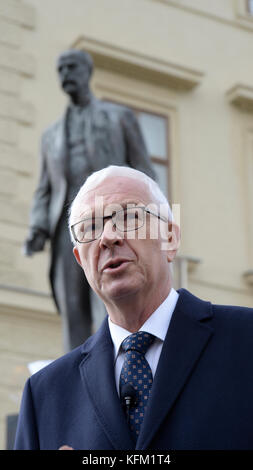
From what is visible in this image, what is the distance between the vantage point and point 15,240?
11805mm

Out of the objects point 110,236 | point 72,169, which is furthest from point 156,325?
point 72,169

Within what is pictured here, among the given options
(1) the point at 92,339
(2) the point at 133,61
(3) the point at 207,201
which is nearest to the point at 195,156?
(3) the point at 207,201

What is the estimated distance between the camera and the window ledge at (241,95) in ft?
47.1

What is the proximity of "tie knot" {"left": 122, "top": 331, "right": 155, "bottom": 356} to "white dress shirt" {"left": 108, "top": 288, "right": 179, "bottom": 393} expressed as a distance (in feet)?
0.04

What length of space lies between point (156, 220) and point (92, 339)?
37 cm

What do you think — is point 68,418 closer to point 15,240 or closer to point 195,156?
point 15,240

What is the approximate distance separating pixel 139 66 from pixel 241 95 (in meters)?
1.68

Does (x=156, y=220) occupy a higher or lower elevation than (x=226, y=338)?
higher

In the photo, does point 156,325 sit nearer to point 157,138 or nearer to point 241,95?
point 157,138

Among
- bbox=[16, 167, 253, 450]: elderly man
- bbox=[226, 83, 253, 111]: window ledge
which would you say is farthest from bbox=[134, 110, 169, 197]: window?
bbox=[16, 167, 253, 450]: elderly man

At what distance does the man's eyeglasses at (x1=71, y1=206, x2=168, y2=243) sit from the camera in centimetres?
264

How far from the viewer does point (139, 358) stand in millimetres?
2578

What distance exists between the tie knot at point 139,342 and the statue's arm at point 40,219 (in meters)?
3.99

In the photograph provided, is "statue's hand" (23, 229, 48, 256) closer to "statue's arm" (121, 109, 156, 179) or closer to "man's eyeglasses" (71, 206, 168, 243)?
"statue's arm" (121, 109, 156, 179)
